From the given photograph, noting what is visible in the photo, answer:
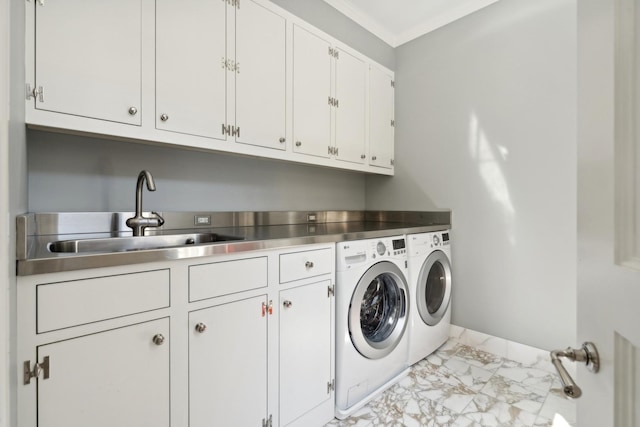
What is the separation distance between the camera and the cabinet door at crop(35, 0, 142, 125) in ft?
3.72

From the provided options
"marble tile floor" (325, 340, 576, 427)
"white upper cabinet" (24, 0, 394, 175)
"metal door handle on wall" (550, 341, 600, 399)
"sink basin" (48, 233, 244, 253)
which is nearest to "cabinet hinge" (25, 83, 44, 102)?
"white upper cabinet" (24, 0, 394, 175)

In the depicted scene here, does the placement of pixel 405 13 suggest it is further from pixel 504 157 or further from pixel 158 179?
pixel 158 179

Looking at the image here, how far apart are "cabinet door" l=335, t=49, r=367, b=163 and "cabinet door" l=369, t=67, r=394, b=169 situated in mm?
106

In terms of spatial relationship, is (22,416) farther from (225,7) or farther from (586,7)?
(225,7)

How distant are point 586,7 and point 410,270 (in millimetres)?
1606

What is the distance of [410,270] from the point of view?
1.94 meters

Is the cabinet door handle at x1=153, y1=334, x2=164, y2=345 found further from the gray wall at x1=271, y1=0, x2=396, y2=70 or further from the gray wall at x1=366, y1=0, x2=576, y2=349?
the gray wall at x1=366, y1=0, x2=576, y2=349

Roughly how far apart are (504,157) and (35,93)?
274 cm

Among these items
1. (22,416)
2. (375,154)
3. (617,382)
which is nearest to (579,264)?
(617,382)

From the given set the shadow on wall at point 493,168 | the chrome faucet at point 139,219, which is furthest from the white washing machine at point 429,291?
the chrome faucet at point 139,219

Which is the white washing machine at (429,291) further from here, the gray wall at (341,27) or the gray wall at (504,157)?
the gray wall at (341,27)

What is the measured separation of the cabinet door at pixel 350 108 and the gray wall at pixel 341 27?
10.2 inches

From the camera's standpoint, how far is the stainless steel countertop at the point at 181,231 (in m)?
0.81

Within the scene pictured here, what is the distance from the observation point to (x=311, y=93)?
210 cm
